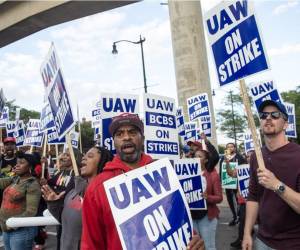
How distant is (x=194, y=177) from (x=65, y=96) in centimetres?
218

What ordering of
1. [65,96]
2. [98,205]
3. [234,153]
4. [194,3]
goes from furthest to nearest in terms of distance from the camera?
[194,3], [234,153], [65,96], [98,205]

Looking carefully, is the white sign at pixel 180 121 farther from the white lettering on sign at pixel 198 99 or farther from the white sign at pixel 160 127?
the white sign at pixel 160 127

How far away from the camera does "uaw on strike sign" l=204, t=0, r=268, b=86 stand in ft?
11.4

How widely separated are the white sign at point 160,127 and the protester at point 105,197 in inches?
101

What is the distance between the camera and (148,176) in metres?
2.35

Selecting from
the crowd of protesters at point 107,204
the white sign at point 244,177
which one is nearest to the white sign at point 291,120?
the white sign at point 244,177

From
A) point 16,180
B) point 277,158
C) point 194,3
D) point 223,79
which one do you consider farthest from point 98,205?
point 194,3

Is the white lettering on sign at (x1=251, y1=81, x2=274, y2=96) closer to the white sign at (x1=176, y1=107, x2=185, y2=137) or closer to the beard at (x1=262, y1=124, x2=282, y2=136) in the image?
the white sign at (x1=176, y1=107, x2=185, y2=137)

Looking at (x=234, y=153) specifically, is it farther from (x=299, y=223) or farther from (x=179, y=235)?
(x=179, y=235)

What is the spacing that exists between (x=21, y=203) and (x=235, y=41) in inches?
122

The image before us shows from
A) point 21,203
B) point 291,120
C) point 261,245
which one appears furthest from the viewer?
point 291,120

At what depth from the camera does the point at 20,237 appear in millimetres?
4578

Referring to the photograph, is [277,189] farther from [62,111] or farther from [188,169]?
[188,169]

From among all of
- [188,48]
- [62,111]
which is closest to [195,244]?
[62,111]
